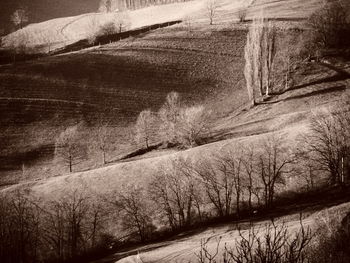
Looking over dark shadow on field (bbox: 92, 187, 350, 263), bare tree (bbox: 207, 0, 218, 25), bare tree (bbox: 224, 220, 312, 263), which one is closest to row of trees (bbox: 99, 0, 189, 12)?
bare tree (bbox: 207, 0, 218, 25)

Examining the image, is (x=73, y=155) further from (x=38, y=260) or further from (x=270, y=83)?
(x=270, y=83)

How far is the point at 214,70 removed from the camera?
7594cm

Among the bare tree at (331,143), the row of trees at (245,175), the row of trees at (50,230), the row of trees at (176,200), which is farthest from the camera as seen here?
the row of trees at (245,175)

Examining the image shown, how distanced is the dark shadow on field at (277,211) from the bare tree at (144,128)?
68.9 ft

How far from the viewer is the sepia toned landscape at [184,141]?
35.8 metres

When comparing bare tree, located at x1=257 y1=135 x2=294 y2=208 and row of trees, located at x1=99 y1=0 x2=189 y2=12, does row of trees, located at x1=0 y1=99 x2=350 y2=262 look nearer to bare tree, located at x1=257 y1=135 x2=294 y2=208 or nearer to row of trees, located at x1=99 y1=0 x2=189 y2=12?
bare tree, located at x1=257 y1=135 x2=294 y2=208

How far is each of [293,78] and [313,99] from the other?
30.0ft

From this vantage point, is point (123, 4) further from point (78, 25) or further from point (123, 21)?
point (123, 21)

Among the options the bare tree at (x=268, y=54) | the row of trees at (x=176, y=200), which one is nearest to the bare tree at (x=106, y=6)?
the bare tree at (x=268, y=54)

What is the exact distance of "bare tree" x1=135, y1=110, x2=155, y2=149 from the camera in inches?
2308

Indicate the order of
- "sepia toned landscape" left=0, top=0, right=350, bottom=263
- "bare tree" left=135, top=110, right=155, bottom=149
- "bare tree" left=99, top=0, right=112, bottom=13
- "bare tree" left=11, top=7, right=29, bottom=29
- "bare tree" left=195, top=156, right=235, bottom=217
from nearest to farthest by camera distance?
"sepia toned landscape" left=0, top=0, right=350, bottom=263 → "bare tree" left=195, top=156, right=235, bottom=217 → "bare tree" left=135, top=110, right=155, bottom=149 → "bare tree" left=11, top=7, right=29, bottom=29 → "bare tree" left=99, top=0, right=112, bottom=13

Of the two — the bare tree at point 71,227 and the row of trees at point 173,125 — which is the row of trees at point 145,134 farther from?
the bare tree at point 71,227

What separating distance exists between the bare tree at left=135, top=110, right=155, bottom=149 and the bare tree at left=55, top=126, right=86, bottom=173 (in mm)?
8680

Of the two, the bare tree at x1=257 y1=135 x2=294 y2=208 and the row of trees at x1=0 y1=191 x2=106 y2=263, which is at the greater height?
the bare tree at x1=257 y1=135 x2=294 y2=208
